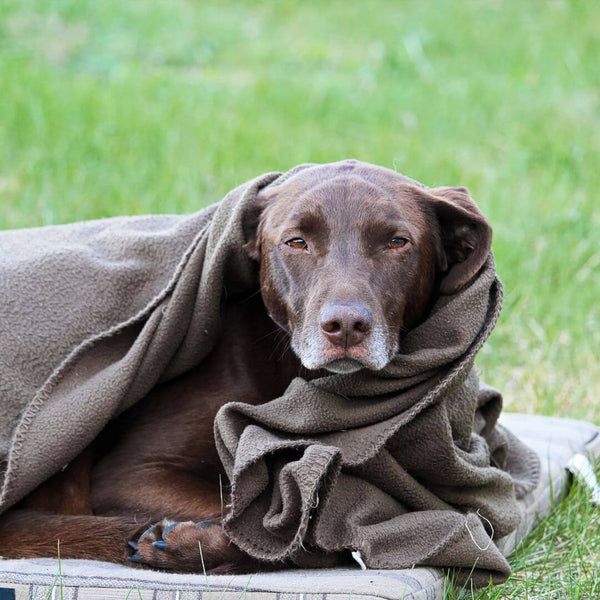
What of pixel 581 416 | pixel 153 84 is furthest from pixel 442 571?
pixel 153 84

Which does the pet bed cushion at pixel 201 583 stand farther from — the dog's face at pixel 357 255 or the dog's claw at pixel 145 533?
the dog's face at pixel 357 255

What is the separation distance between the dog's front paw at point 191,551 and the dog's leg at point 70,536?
0.27 feet

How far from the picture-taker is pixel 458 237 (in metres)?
2.89

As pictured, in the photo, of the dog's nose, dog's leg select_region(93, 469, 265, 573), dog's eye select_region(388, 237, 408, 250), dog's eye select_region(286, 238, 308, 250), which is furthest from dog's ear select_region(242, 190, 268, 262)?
dog's leg select_region(93, 469, 265, 573)

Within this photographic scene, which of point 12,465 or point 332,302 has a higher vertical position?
point 332,302

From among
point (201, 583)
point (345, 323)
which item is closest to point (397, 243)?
point (345, 323)

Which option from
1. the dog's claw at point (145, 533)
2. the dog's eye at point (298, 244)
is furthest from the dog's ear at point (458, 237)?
the dog's claw at point (145, 533)

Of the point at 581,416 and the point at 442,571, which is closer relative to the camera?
the point at 442,571

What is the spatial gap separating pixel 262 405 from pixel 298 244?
445 millimetres

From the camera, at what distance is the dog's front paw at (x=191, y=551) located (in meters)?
2.60

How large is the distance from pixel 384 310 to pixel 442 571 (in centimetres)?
67

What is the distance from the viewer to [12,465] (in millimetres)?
2787

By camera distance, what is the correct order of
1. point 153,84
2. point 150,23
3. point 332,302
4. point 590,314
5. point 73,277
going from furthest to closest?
1. point 150,23
2. point 153,84
3. point 590,314
4. point 73,277
5. point 332,302

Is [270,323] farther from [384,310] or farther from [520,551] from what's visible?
[520,551]
